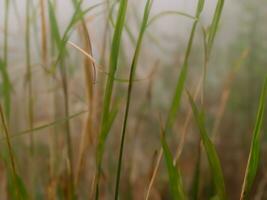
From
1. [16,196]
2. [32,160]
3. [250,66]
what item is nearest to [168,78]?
[250,66]

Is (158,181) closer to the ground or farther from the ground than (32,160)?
closer to the ground

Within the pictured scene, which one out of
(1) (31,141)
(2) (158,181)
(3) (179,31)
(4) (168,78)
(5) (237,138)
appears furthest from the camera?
(3) (179,31)

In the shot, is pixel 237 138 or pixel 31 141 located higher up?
pixel 31 141

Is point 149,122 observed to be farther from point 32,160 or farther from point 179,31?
point 32,160

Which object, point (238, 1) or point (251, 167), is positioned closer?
point (251, 167)

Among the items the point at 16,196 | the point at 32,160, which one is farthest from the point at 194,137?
the point at 16,196

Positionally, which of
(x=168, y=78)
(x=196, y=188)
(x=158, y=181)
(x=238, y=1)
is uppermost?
(x=238, y=1)

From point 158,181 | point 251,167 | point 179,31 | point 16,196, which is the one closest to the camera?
point 251,167

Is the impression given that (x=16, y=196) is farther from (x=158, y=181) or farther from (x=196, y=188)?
(x=158, y=181)

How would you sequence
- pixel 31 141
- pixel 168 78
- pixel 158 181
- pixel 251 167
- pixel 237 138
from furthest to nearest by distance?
pixel 168 78 < pixel 237 138 < pixel 158 181 < pixel 31 141 < pixel 251 167
